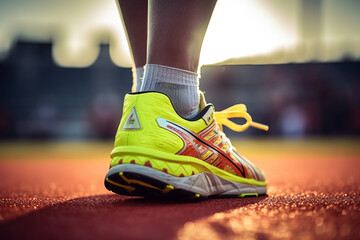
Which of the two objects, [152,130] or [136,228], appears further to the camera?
[152,130]

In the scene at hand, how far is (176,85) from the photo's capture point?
0.87m

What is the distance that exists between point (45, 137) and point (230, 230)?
43.6 ft

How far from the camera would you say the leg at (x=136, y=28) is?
1.07m

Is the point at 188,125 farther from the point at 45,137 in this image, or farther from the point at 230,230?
the point at 45,137

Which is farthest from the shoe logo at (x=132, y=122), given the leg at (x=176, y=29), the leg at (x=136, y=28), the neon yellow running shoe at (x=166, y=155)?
the leg at (x=136, y=28)

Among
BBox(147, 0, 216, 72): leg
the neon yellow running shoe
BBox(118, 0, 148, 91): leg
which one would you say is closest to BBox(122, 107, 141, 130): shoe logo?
the neon yellow running shoe

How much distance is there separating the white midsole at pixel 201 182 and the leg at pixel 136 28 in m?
0.39

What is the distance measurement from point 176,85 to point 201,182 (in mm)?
244

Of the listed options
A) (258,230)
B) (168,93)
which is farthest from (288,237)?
(168,93)

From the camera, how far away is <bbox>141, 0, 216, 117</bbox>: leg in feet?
2.68

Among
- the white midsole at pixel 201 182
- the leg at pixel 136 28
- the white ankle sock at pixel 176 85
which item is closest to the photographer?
the white midsole at pixel 201 182

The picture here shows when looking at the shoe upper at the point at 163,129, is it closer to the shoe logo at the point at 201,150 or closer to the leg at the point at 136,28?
the shoe logo at the point at 201,150

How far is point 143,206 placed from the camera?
0.73 metres

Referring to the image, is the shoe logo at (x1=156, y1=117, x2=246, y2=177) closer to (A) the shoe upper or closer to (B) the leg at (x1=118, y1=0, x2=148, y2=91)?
(A) the shoe upper
